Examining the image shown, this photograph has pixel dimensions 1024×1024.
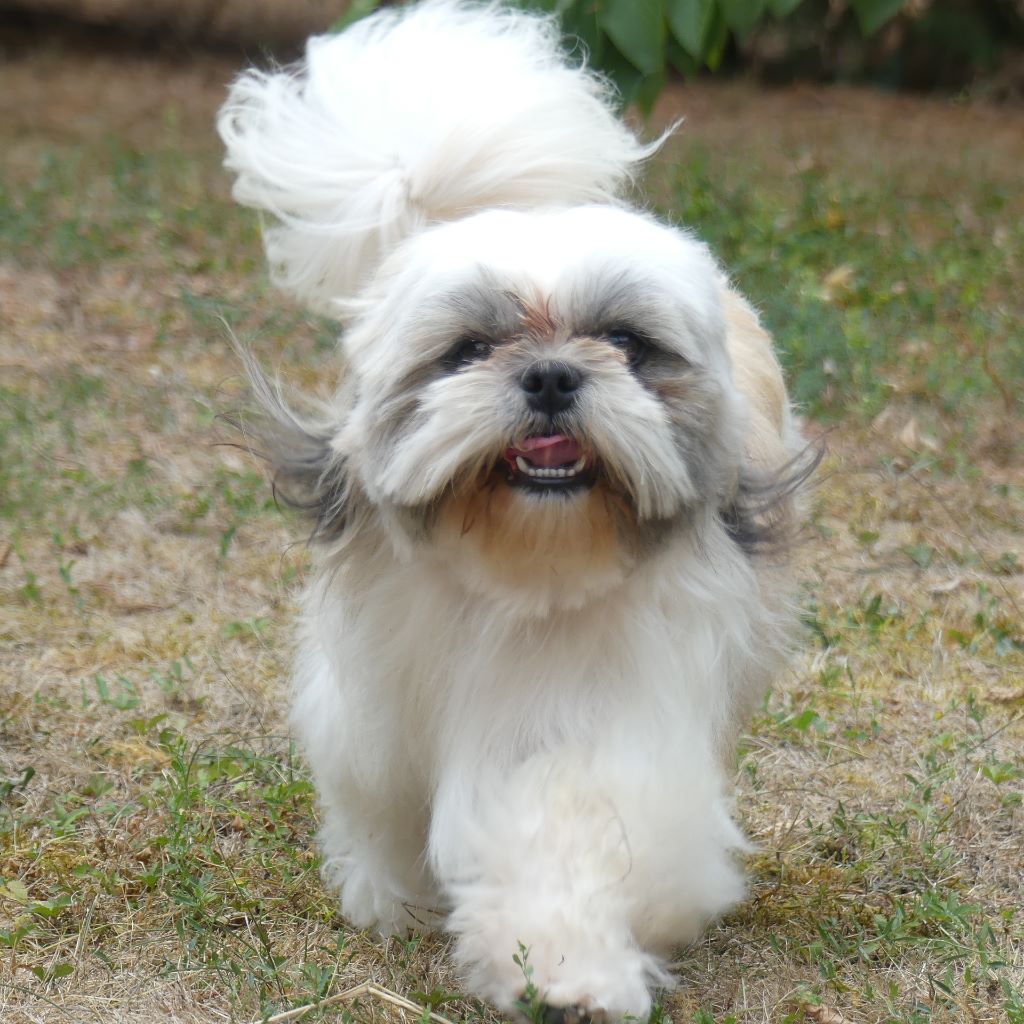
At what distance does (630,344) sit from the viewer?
276 centimetres

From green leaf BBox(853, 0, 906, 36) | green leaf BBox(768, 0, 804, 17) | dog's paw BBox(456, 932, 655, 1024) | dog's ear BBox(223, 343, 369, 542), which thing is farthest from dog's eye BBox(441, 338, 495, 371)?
green leaf BBox(853, 0, 906, 36)

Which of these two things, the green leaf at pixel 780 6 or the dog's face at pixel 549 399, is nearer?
the dog's face at pixel 549 399

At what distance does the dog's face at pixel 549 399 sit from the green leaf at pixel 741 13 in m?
3.26

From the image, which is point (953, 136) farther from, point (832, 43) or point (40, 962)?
point (40, 962)

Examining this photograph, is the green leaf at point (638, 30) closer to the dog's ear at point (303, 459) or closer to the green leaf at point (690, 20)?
the green leaf at point (690, 20)

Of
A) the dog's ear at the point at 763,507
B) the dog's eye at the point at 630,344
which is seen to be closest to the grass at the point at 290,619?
the dog's ear at the point at 763,507

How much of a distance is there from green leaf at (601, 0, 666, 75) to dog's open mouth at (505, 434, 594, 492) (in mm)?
3087

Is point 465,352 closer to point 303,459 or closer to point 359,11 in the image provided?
point 303,459

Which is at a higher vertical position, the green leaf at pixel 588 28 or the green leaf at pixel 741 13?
the green leaf at pixel 741 13

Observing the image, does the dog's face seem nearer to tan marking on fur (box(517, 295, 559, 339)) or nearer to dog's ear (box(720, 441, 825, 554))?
tan marking on fur (box(517, 295, 559, 339))

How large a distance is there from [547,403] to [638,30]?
3181mm

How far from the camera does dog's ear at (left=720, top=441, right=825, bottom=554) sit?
299 cm

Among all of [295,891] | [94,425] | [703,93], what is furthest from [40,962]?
[703,93]

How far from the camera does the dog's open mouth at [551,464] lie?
2643 millimetres
